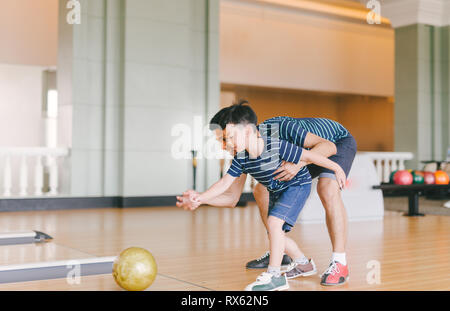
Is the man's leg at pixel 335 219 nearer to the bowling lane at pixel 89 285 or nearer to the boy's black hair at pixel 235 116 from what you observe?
the boy's black hair at pixel 235 116

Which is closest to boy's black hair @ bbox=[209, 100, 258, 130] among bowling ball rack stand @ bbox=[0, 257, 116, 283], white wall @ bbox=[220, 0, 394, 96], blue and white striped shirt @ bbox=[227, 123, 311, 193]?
blue and white striped shirt @ bbox=[227, 123, 311, 193]

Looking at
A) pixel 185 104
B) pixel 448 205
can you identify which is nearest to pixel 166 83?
pixel 185 104

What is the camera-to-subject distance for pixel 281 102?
41.5 ft

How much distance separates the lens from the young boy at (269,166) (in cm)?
249

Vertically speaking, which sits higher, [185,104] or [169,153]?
[185,104]

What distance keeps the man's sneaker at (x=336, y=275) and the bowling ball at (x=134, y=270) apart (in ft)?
2.72

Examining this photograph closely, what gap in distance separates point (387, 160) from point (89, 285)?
785 centimetres

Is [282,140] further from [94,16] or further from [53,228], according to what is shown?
[94,16]

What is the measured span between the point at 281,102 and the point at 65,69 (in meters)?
6.12

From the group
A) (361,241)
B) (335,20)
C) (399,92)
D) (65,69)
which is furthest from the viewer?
(335,20)

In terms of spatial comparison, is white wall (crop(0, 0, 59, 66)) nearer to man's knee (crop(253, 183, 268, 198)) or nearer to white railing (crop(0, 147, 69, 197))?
white railing (crop(0, 147, 69, 197))

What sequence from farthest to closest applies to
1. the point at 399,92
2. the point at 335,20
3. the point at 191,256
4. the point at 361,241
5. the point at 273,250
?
the point at 335,20 → the point at 399,92 → the point at 361,241 → the point at 191,256 → the point at 273,250

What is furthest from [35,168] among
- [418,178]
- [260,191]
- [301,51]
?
[301,51]

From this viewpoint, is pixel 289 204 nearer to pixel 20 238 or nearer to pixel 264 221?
pixel 264 221
